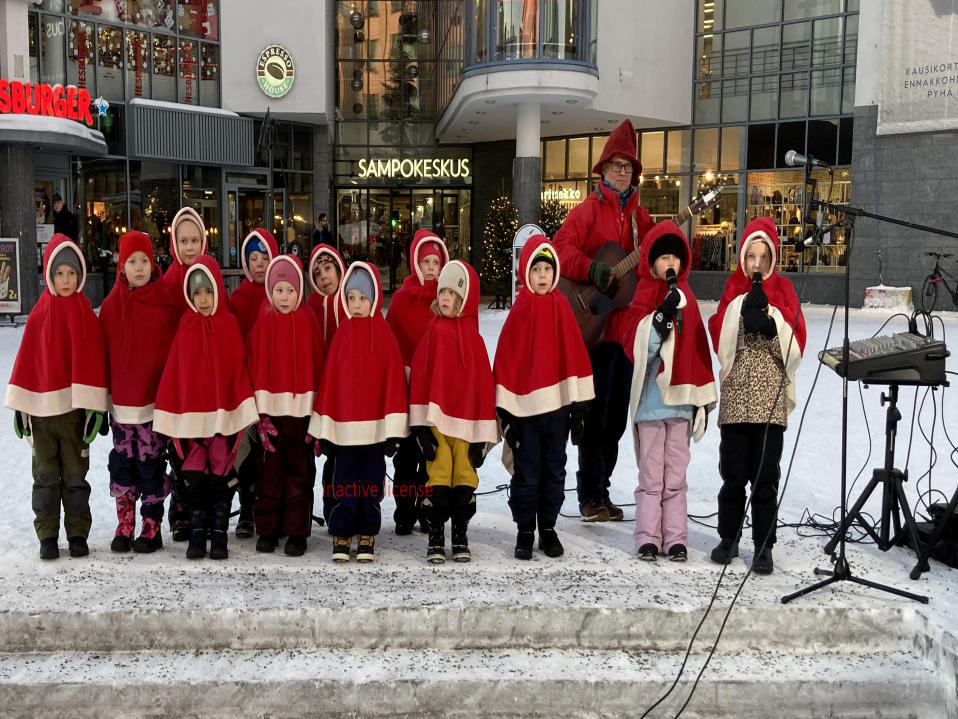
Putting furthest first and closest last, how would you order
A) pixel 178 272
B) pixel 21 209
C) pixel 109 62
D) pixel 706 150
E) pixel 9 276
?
1. pixel 706 150
2. pixel 109 62
3. pixel 21 209
4. pixel 9 276
5. pixel 178 272

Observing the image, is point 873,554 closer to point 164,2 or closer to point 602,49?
point 602,49

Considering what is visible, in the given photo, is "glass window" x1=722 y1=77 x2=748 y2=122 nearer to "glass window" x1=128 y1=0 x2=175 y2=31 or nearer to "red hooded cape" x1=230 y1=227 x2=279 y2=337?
"glass window" x1=128 y1=0 x2=175 y2=31

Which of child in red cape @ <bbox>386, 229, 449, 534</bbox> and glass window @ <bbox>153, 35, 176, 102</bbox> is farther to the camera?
glass window @ <bbox>153, 35, 176, 102</bbox>

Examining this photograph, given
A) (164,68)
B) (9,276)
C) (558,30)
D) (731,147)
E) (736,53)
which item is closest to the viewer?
(9,276)

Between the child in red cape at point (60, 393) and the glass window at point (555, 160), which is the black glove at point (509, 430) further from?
the glass window at point (555, 160)

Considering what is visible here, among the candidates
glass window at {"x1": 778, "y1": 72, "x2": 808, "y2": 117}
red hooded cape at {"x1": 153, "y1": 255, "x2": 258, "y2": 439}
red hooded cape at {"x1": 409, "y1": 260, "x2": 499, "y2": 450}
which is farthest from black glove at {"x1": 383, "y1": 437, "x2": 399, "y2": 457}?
glass window at {"x1": 778, "y1": 72, "x2": 808, "y2": 117}

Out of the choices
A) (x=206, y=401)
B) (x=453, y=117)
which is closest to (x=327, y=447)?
(x=206, y=401)

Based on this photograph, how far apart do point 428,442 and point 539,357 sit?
73 cm

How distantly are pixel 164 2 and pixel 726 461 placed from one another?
22.0 metres

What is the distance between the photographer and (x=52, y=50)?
1970 centimetres

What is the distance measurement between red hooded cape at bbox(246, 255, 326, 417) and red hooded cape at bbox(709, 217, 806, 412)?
7.12 feet

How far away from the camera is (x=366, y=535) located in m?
4.71

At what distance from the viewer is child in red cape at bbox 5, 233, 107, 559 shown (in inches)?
179

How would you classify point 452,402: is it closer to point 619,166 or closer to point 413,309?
point 413,309
